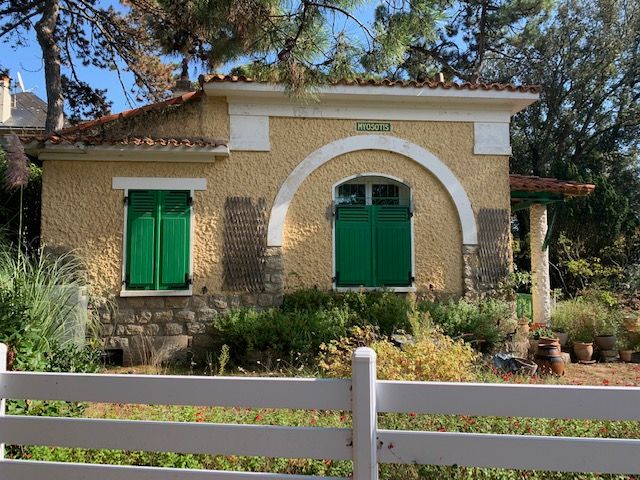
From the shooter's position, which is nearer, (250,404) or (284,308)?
(250,404)

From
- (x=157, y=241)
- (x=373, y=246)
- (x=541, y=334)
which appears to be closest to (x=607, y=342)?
(x=541, y=334)

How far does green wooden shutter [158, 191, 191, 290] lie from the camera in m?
7.41

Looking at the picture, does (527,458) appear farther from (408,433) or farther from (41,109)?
(41,109)

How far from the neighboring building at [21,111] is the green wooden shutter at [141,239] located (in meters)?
10.4

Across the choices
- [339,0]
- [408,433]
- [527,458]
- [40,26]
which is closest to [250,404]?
[408,433]

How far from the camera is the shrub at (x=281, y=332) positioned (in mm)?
6676

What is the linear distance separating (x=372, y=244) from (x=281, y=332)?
2130 mm

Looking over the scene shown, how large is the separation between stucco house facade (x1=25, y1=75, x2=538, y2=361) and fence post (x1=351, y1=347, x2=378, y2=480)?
5541 mm

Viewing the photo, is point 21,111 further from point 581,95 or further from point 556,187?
point 581,95

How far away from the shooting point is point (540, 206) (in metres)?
9.16

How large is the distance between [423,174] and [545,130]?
46.7 ft

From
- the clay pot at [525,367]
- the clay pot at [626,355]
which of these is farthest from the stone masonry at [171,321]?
the clay pot at [626,355]

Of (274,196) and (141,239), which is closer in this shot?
(141,239)

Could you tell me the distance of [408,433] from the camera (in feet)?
6.90
